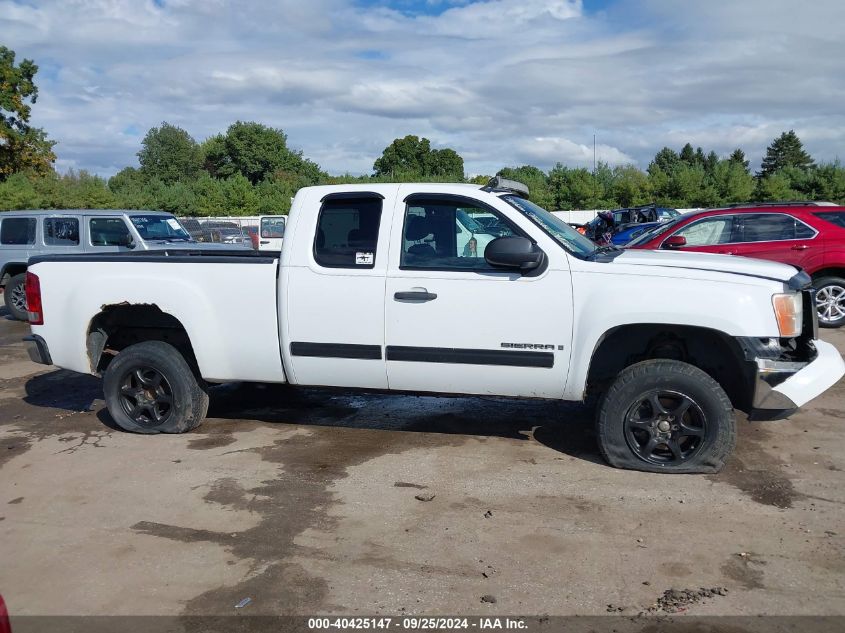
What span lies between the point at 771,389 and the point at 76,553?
4.18 meters

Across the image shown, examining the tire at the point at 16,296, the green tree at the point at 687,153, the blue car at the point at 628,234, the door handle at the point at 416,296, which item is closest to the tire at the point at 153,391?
the door handle at the point at 416,296

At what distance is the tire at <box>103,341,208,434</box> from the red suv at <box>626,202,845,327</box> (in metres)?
6.94

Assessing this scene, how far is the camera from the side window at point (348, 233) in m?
5.28

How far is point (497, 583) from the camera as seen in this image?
3580 millimetres

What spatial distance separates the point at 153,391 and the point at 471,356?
275cm

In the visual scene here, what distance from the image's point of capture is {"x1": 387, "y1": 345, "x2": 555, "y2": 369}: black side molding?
16.2 feet

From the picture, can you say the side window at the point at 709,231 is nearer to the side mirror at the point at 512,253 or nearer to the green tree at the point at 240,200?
the side mirror at the point at 512,253

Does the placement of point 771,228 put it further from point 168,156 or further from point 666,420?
point 168,156

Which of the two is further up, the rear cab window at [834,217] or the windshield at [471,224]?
the rear cab window at [834,217]

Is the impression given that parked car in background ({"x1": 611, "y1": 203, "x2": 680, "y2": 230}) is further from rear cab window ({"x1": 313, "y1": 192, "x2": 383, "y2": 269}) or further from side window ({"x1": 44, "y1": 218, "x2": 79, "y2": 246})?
rear cab window ({"x1": 313, "y1": 192, "x2": 383, "y2": 269})

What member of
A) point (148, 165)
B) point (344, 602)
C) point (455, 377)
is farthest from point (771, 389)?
point (148, 165)

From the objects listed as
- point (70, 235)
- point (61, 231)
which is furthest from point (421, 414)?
point (61, 231)

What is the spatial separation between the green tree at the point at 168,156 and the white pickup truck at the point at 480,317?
83072 millimetres

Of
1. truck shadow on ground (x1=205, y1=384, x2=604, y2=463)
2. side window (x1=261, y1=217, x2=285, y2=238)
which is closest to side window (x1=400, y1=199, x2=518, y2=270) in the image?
truck shadow on ground (x1=205, y1=384, x2=604, y2=463)
